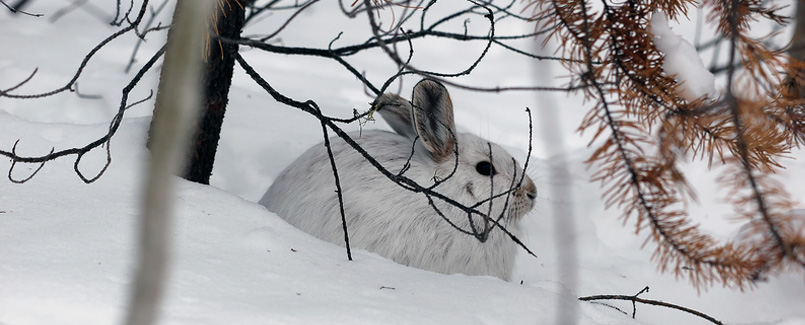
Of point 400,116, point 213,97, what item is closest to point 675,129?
point 400,116

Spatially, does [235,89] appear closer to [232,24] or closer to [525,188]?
[232,24]

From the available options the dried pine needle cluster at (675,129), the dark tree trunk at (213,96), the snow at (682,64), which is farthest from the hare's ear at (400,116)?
the snow at (682,64)

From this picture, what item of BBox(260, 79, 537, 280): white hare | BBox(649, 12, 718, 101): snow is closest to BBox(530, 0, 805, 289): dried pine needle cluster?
BBox(649, 12, 718, 101): snow

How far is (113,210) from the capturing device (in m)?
2.12

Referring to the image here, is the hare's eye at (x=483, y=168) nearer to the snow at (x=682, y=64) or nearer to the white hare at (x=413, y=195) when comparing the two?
the white hare at (x=413, y=195)

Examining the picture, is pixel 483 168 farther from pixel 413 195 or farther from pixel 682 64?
pixel 682 64

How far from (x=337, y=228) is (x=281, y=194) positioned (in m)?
0.38

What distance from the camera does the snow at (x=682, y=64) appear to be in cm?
177

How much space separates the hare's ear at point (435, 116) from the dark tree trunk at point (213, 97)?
0.72 m

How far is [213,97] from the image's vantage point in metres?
2.93

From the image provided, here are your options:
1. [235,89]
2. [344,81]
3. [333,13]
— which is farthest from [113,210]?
[333,13]

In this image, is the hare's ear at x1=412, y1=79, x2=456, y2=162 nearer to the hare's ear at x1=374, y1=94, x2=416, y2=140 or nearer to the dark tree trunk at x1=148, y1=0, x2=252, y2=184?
the hare's ear at x1=374, y1=94, x2=416, y2=140

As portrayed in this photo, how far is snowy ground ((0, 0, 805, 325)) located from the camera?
160 cm

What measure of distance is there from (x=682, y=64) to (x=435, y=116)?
1140 millimetres
